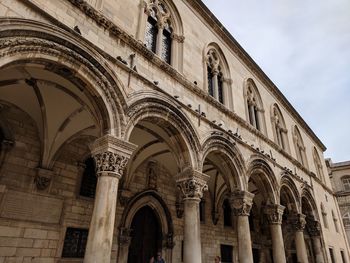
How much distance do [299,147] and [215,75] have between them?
8.82m

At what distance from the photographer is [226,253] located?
38.0ft

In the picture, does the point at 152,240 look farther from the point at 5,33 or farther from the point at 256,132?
the point at 5,33

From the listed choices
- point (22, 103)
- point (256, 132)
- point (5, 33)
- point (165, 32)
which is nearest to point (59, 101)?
point (22, 103)

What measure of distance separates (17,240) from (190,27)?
771 cm

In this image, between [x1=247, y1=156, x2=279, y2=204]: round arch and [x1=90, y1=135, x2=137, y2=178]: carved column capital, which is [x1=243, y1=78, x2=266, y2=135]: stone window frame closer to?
[x1=247, y1=156, x2=279, y2=204]: round arch

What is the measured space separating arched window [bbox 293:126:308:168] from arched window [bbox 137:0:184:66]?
9.96 metres

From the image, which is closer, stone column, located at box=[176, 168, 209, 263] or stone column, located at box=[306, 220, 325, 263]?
stone column, located at box=[176, 168, 209, 263]

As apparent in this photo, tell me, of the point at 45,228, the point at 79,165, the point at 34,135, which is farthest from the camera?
the point at 79,165

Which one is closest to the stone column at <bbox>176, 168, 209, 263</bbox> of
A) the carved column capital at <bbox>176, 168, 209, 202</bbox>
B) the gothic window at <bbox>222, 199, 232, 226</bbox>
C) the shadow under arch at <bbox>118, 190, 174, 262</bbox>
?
the carved column capital at <bbox>176, 168, 209, 202</bbox>

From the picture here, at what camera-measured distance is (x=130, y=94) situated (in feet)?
19.0

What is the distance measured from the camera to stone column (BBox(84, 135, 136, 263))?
431cm

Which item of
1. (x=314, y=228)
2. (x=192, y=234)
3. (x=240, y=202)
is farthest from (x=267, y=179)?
(x=314, y=228)

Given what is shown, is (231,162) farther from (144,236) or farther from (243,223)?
(144,236)

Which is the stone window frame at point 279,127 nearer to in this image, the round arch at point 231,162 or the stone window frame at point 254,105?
the stone window frame at point 254,105
